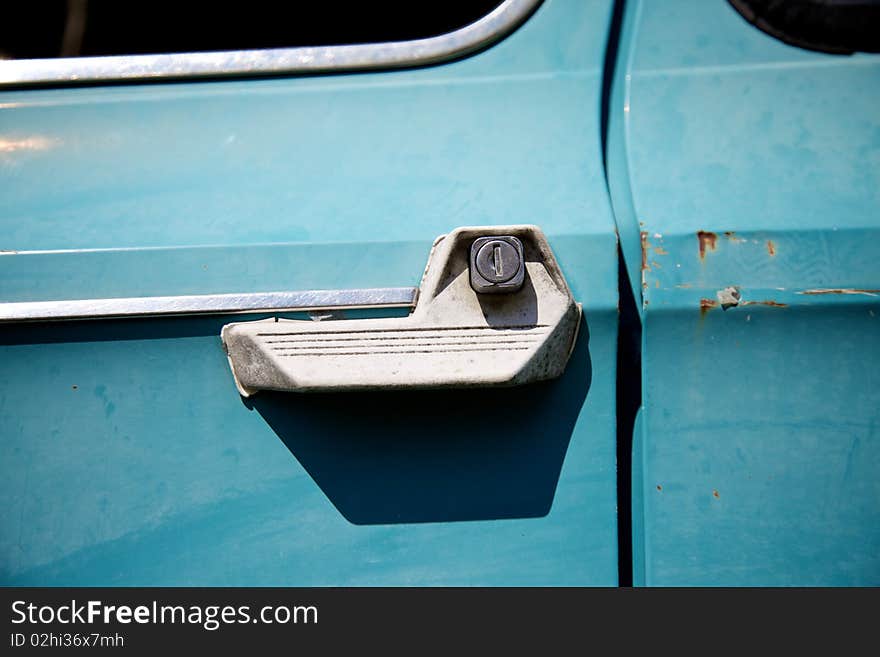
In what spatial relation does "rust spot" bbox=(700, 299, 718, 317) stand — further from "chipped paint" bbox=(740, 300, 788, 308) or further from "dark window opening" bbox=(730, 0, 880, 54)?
"dark window opening" bbox=(730, 0, 880, 54)

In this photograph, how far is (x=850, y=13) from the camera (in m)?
0.85

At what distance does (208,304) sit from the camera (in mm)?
822

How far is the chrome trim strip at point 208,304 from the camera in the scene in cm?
81

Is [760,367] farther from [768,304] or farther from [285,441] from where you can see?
[285,441]

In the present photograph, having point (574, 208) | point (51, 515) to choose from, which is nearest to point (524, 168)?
point (574, 208)

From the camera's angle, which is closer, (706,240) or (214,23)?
(706,240)

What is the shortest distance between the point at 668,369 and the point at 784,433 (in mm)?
170

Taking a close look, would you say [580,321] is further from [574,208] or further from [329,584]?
[329,584]

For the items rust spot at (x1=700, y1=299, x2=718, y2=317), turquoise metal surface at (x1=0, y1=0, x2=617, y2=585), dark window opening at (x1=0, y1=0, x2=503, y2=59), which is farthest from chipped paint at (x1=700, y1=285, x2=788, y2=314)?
dark window opening at (x1=0, y1=0, x2=503, y2=59)

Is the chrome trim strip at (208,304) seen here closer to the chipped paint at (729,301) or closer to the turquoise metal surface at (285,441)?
the turquoise metal surface at (285,441)

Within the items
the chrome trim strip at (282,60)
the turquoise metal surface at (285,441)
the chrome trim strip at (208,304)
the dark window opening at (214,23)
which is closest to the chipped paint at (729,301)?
the turquoise metal surface at (285,441)

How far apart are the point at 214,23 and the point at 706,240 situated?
5.14ft

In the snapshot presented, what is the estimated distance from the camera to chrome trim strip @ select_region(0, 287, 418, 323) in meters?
0.81

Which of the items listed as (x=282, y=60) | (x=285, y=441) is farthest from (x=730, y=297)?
(x=282, y=60)
